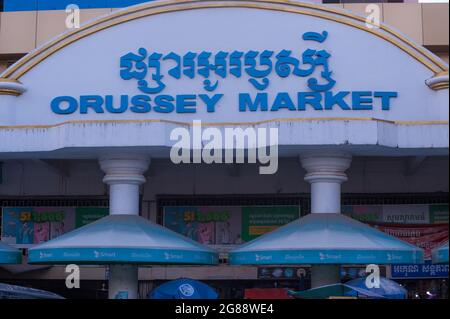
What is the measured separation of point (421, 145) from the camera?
10289mm

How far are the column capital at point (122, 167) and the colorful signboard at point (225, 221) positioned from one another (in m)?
2.60

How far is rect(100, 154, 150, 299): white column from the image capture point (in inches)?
434

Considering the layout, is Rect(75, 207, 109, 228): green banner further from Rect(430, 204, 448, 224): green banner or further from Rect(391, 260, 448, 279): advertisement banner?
Rect(430, 204, 448, 224): green banner

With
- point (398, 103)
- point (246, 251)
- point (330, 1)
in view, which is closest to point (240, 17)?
point (398, 103)

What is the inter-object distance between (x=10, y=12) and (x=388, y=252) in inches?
401

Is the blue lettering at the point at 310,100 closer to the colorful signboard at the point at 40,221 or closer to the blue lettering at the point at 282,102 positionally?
the blue lettering at the point at 282,102

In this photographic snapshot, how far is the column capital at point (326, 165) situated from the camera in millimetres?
10742

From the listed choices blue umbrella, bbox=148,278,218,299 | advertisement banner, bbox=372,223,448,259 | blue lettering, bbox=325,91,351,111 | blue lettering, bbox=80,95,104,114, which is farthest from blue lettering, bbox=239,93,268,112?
advertisement banner, bbox=372,223,448,259
